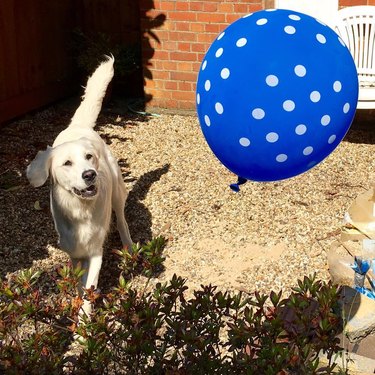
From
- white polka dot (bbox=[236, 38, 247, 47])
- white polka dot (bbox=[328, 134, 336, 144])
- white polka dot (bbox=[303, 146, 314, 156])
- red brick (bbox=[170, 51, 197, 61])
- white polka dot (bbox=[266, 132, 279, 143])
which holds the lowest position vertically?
red brick (bbox=[170, 51, 197, 61])

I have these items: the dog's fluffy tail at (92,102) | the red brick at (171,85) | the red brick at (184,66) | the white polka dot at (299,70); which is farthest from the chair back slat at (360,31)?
the white polka dot at (299,70)

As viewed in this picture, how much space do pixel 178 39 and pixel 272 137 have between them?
6.31 meters

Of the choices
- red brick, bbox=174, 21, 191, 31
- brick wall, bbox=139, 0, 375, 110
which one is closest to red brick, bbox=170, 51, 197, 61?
brick wall, bbox=139, 0, 375, 110

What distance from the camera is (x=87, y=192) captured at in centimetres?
424

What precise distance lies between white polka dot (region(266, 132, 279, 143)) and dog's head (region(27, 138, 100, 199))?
1.71m

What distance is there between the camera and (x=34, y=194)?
21.5ft

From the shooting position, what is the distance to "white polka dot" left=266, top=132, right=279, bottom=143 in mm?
2707

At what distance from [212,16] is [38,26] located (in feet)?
7.59

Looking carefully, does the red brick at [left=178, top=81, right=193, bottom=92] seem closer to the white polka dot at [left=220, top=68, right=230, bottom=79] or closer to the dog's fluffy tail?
the dog's fluffy tail

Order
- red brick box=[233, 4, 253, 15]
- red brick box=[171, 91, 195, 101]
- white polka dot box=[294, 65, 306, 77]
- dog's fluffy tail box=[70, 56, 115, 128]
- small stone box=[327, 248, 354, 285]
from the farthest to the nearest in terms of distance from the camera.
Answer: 1. red brick box=[171, 91, 195, 101]
2. red brick box=[233, 4, 253, 15]
3. dog's fluffy tail box=[70, 56, 115, 128]
4. small stone box=[327, 248, 354, 285]
5. white polka dot box=[294, 65, 306, 77]

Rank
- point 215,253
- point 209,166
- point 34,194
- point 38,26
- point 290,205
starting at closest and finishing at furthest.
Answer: point 215,253 → point 290,205 → point 34,194 → point 209,166 → point 38,26

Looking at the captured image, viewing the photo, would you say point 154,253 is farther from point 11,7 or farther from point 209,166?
point 11,7

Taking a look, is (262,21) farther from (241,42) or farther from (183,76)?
(183,76)

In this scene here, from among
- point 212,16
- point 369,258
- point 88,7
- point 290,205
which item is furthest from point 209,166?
point 88,7
